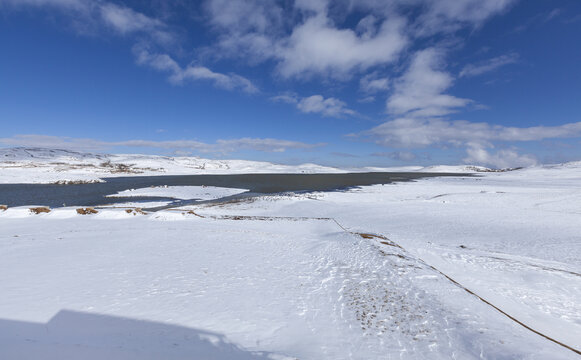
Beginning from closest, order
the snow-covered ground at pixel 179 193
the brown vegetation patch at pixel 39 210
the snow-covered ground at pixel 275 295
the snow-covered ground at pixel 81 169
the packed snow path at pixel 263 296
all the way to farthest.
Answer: the snow-covered ground at pixel 275 295, the packed snow path at pixel 263 296, the brown vegetation patch at pixel 39 210, the snow-covered ground at pixel 179 193, the snow-covered ground at pixel 81 169

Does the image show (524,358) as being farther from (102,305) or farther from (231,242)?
(231,242)

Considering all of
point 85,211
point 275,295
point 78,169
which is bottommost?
point 275,295

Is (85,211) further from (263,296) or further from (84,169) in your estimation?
(84,169)

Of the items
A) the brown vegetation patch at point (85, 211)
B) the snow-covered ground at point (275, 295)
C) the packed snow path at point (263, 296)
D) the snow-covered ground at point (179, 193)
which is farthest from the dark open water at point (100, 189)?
the packed snow path at point (263, 296)

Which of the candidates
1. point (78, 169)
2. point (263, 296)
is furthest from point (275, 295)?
point (78, 169)

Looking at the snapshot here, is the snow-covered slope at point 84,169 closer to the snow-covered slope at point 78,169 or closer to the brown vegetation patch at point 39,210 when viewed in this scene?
the snow-covered slope at point 78,169

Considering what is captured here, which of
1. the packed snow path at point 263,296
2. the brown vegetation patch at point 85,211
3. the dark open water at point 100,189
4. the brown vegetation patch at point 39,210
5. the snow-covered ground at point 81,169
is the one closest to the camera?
the packed snow path at point 263,296

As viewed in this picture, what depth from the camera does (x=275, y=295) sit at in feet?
21.2

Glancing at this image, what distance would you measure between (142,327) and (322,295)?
416 centimetres

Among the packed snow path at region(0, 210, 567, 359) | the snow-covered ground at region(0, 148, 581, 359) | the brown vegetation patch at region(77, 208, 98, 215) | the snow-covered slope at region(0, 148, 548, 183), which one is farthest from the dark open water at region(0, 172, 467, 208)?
the packed snow path at region(0, 210, 567, 359)

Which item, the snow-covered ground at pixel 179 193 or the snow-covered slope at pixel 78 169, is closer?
the snow-covered ground at pixel 179 193

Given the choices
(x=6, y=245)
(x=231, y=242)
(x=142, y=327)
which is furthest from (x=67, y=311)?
(x=6, y=245)

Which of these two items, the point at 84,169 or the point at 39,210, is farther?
the point at 84,169

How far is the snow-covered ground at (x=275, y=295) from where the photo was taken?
453 cm
